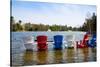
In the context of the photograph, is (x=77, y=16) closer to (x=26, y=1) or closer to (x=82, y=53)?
(x=82, y=53)

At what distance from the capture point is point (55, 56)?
2.71 meters

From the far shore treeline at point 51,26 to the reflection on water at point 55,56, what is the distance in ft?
0.92

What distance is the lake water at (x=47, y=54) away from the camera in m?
2.54

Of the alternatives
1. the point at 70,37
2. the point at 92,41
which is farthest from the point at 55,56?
the point at 92,41

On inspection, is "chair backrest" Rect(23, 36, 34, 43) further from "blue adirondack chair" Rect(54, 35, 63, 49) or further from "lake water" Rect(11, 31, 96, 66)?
"blue adirondack chair" Rect(54, 35, 63, 49)

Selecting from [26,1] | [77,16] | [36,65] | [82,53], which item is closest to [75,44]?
[82,53]

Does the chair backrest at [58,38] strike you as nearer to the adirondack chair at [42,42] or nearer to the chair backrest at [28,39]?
the adirondack chair at [42,42]

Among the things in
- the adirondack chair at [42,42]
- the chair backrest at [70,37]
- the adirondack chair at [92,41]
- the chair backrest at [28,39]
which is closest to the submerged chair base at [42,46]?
the adirondack chair at [42,42]

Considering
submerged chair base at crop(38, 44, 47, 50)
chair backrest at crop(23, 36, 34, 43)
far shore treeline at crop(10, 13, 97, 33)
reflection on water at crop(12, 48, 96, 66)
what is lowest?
reflection on water at crop(12, 48, 96, 66)

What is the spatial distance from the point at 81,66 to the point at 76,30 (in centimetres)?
49

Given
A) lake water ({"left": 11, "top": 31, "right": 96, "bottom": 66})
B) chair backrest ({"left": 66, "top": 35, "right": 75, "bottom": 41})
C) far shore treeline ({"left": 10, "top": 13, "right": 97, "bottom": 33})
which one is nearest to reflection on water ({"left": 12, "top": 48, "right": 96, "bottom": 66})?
lake water ({"left": 11, "top": 31, "right": 96, "bottom": 66})

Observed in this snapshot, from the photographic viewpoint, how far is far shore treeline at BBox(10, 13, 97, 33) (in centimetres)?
255

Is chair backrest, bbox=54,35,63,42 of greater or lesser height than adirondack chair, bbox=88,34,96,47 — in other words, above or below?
above

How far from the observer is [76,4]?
2.82m
